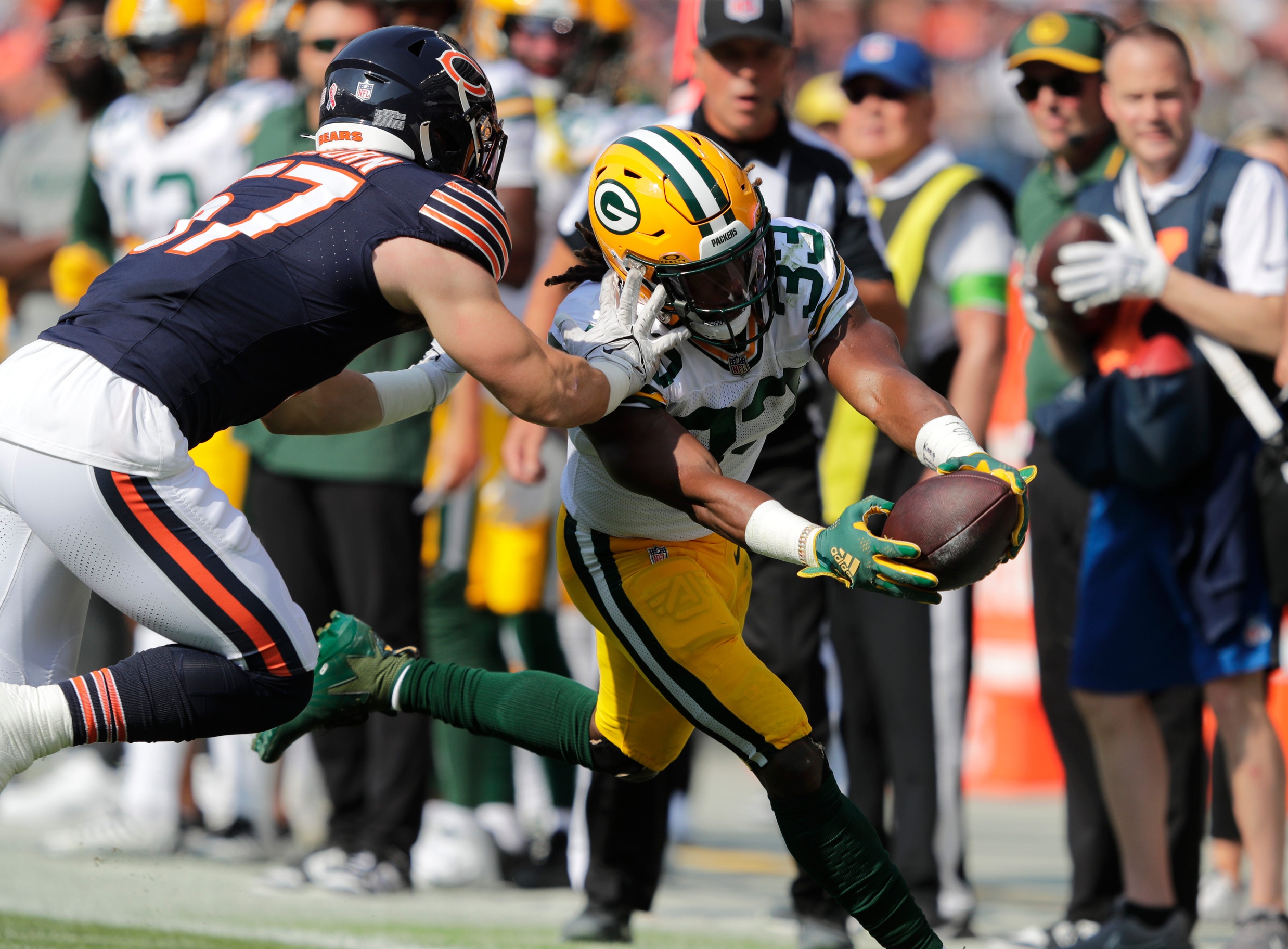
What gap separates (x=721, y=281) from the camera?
10.8ft

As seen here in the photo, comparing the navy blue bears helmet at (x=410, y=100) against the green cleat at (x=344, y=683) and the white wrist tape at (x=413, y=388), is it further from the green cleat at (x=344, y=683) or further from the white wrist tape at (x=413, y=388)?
the green cleat at (x=344, y=683)

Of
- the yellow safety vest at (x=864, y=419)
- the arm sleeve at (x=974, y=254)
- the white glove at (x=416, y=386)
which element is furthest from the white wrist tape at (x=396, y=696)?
the arm sleeve at (x=974, y=254)

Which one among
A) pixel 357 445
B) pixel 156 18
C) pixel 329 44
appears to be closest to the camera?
pixel 357 445

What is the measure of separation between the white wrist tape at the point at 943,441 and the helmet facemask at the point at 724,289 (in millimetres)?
437

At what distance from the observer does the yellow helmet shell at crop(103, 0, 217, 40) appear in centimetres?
610

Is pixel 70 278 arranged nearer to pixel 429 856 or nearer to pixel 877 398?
pixel 429 856

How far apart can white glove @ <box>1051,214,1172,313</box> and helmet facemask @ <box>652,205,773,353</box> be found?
134cm

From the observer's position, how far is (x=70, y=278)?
6.07 m

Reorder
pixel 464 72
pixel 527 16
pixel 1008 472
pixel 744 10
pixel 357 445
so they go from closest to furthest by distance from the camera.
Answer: pixel 1008 472
pixel 464 72
pixel 744 10
pixel 357 445
pixel 527 16

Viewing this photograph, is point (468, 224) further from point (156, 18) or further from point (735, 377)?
point (156, 18)

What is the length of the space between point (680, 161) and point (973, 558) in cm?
103

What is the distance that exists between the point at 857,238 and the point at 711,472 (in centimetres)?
164

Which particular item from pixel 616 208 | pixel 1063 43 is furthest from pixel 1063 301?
pixel 616 208

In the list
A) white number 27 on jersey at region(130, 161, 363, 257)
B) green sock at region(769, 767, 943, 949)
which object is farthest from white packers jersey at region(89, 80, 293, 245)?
green sock at region(769, 767, 943, 949)
